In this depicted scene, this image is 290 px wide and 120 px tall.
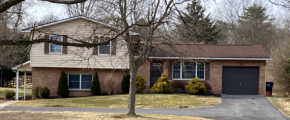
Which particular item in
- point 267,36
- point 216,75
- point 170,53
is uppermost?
point 267,36

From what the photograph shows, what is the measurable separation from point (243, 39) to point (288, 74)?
69.0ft

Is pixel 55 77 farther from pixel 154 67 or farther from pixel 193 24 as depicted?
pixel 193 24

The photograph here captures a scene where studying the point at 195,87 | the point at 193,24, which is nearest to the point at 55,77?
the point at 195,87

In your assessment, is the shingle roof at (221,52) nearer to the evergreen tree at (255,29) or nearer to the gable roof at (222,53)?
the gable roof at (222,53)

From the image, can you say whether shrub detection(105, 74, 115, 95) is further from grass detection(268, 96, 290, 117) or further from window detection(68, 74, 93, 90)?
grass detection(268, 96, 290, 117)

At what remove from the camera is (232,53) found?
22.4 meters

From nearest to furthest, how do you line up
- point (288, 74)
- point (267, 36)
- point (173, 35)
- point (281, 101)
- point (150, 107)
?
point (173, 35) → point (150, 107) → point (281, 101) → point (288, 74) → point (267, 36)

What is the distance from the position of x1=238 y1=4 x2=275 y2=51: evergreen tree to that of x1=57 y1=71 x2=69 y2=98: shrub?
89.4 ft

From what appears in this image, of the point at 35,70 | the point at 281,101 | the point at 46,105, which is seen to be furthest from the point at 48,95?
the point at 281,101

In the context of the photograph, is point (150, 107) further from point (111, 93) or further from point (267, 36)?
point (267, 36)

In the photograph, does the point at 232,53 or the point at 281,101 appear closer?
the point at 281,101

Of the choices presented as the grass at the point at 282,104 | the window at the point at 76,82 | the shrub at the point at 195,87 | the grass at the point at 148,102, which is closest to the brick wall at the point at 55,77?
the window at the point at 76,82

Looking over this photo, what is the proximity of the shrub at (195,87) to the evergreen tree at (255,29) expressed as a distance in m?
22.4

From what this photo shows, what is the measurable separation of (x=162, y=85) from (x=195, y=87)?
2.26 meters
